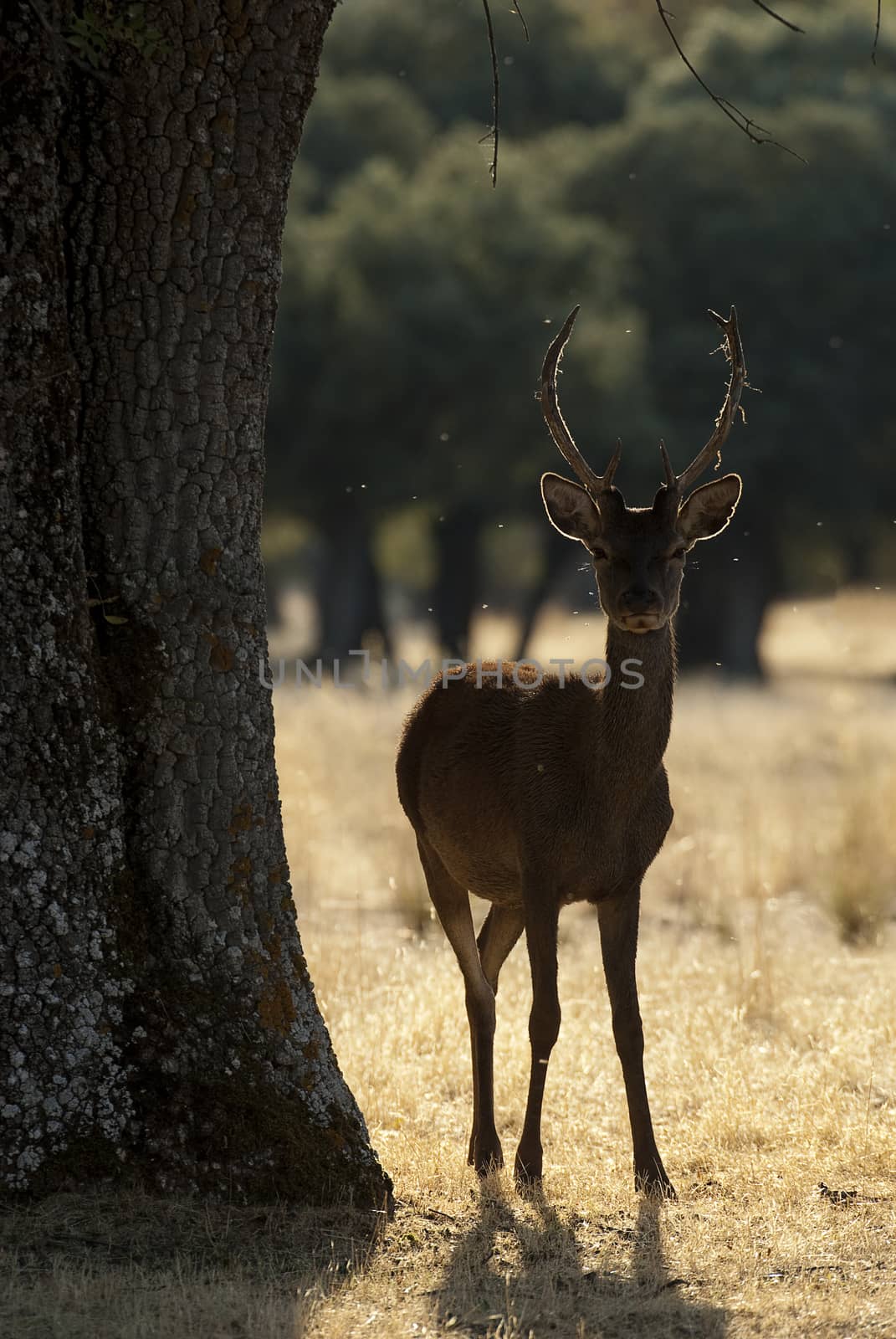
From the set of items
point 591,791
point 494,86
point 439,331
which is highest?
point 439,331

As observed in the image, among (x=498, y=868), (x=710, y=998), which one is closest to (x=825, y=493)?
(x=710, y=998)

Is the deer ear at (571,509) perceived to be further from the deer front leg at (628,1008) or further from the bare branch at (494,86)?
the deer front leg at (628,1008)

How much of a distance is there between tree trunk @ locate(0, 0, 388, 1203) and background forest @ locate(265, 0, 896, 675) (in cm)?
2115

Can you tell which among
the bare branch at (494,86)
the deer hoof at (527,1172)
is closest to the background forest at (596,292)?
the bare branch at (494,86)

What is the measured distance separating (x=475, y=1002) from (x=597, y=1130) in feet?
2.43

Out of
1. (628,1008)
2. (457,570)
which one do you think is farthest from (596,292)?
(628,1008)

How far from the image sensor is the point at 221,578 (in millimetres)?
5113

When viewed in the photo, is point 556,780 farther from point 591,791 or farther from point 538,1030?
point 538,1030

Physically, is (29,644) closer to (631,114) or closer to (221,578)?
(221,578)

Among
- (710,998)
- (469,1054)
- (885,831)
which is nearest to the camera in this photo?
(469,1054)

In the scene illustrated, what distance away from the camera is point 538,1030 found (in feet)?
18.5

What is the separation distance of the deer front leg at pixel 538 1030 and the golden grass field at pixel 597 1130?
109mm

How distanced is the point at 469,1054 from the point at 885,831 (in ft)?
15.7

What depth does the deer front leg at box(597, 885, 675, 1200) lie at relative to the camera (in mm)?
5602
